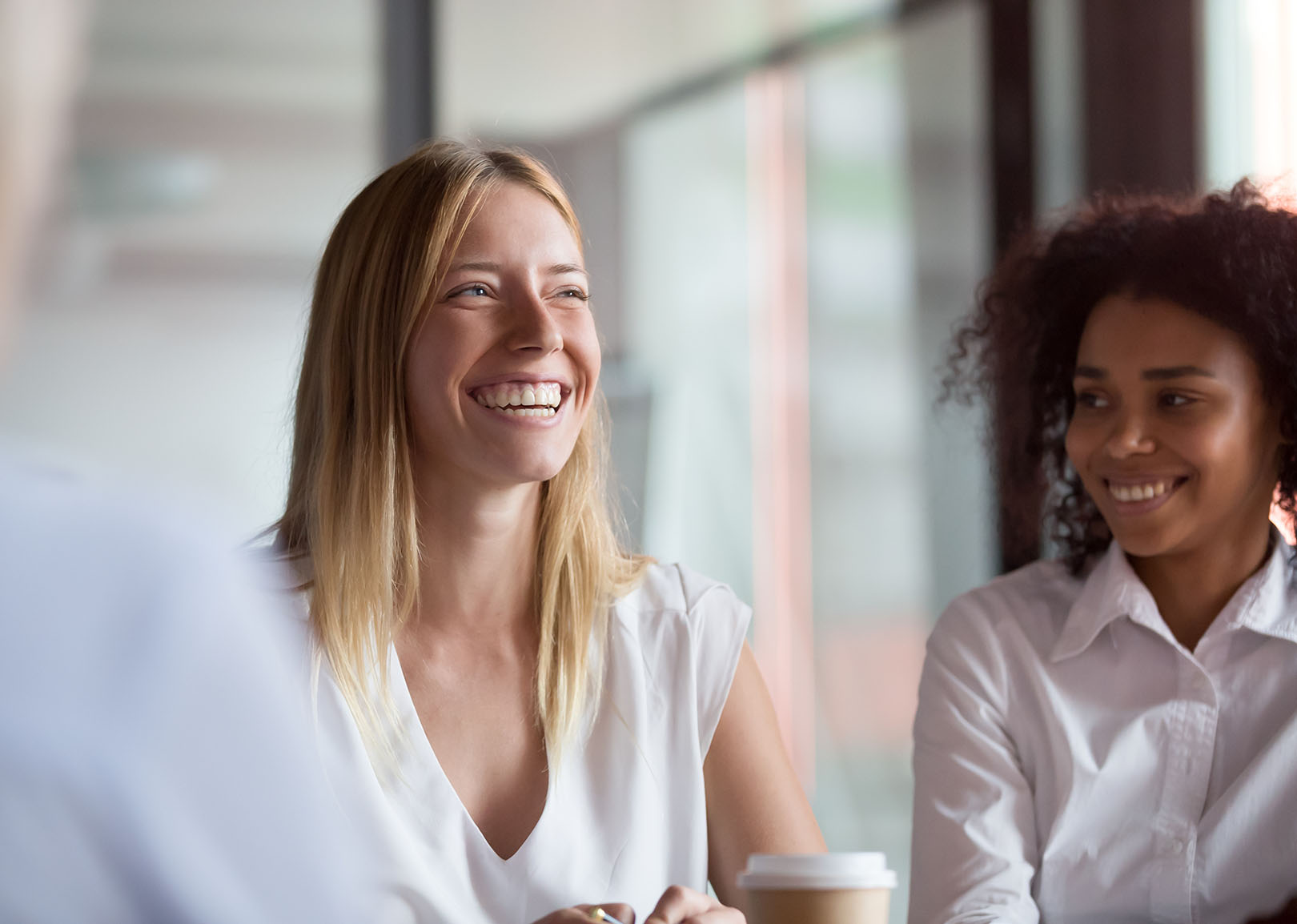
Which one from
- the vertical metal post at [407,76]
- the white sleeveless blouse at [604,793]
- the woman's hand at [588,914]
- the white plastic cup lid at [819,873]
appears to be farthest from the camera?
the vertical metal post at [407,76]

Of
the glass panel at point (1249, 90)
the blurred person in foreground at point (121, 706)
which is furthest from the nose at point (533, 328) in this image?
the glass panel at point (1249, 90)

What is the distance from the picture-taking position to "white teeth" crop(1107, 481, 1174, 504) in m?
1.51

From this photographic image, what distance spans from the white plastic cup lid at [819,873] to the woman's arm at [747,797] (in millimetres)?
471

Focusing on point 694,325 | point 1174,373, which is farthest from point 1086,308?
point 694,325

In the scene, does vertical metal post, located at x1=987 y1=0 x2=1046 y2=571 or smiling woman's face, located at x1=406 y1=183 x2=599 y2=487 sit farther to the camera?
vertical metal post, located at x1=987 y1=0 x2=1046 y2=571

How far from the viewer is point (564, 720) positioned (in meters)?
1.42

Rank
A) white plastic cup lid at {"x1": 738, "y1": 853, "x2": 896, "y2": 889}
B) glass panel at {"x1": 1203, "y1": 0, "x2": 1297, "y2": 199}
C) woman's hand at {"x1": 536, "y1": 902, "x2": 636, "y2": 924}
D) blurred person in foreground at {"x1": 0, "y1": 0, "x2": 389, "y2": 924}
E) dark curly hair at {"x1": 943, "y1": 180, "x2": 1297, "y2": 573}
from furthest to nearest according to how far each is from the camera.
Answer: glass panel at {"x1": 1203, "y1": 0, "x2": 1297, "y2": 199} → dark curly hair at {"x1": 943, "y1": 180, "x2": 1297, "y2": 573} → woman's hand at {"x1": 536, "y1": 902, "x2": 636, "y2": 924} → white plastic cup lid at {"x1": 738, "y1": 853, "x2": 896, "y2": 889} → blurred person in foreground at {"x1": 0, "y1": 0, "x2": 389, "y2": 924}

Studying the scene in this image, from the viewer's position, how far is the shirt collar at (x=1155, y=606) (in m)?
1.49

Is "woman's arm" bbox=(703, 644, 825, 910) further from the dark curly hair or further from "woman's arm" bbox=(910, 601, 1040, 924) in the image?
the dark curly hair

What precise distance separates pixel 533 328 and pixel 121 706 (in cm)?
111

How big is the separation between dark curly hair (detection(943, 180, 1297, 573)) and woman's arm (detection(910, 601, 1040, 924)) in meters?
0.24

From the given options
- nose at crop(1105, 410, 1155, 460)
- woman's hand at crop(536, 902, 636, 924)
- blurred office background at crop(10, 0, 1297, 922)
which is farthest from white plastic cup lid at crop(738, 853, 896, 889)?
blurred office background at crop(10, 0, 1297, 922)

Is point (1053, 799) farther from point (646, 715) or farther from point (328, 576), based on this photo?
point (328, 576)

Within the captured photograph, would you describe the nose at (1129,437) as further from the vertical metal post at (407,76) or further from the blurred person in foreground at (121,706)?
the vertical metal post at (407,76)
